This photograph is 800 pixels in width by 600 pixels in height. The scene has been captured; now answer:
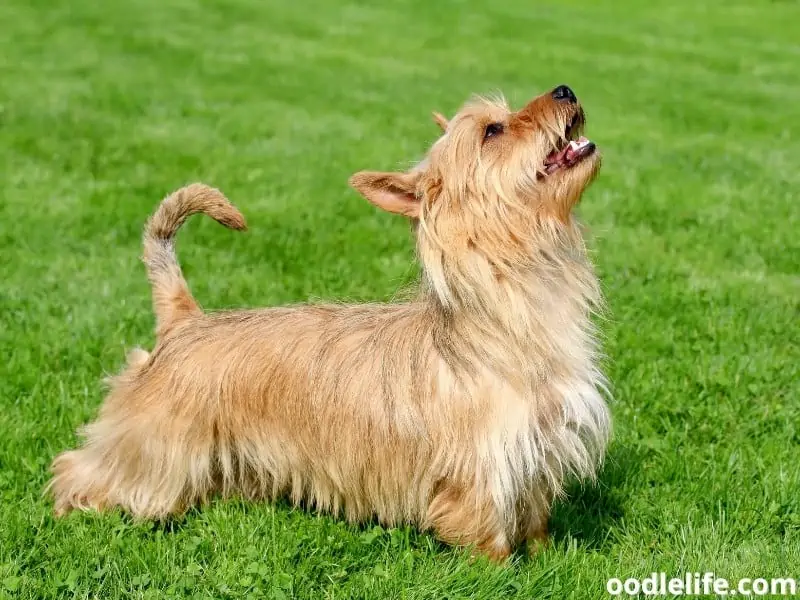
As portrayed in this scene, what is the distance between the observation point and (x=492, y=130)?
3049 mm

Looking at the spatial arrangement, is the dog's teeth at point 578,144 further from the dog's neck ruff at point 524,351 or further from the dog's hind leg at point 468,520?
the dog's hind leg at point 468,520

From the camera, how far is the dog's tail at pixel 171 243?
3469 mm

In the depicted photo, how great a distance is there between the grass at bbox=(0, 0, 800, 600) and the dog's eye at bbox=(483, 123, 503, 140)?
2.02 ft

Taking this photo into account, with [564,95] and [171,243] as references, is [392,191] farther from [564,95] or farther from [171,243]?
[171,243]

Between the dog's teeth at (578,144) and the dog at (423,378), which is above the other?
the dog's teeth at (578,144)

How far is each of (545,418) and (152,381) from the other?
156 cm

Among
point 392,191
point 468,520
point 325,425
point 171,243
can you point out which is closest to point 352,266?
point 171,243

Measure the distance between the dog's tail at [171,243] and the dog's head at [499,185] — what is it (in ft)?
2.62

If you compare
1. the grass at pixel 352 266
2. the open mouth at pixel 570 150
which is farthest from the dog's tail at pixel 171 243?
the open mouth at pixel 570 150

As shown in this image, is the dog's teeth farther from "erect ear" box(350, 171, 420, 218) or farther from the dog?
"erect ear" box(350, 171, 420, 218)

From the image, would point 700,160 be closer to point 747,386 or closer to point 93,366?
point 747,386

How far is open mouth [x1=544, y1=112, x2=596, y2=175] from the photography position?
293 centimetres

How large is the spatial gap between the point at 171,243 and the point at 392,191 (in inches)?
Result: 47.3

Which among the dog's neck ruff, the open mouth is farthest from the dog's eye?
the dog's neck ruff
